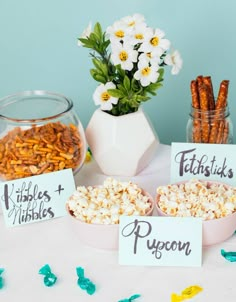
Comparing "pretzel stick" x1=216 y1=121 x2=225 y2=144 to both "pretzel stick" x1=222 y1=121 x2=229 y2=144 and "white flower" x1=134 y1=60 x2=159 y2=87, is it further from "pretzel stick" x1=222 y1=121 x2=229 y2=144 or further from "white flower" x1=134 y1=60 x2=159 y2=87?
"white flower" x1=134 y1=60 x2=159 y2=87

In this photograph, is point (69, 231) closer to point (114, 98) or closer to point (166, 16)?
point (114, 98)

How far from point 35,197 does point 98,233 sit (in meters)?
0.20

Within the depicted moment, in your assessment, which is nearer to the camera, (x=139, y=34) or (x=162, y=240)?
(x=162, y=240)

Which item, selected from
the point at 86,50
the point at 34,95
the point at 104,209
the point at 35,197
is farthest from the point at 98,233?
the point at 86,50

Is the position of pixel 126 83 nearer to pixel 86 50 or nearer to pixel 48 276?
pixel 48 276

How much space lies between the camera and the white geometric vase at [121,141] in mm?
1416

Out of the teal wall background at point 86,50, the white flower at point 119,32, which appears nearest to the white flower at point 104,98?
the white flower at point 119,32

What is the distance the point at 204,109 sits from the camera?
140 cm

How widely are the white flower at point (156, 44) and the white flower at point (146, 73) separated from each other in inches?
1.1

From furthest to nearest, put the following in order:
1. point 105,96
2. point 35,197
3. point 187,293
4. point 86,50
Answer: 1. point 86,50
2. point 105,96
3. point 35,197
4. point 187,293

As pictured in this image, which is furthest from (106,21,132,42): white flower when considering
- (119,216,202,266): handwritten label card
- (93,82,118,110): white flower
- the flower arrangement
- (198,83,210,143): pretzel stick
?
(119,216,202,266): handwritten label card

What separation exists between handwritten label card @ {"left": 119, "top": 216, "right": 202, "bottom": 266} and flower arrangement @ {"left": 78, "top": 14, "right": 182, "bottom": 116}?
356mm

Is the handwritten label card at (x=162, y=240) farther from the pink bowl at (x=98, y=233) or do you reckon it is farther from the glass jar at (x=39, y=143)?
the glass jar at (x=39, y=143)

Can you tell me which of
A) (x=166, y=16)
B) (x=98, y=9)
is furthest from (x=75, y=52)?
(x=166, y=16)
